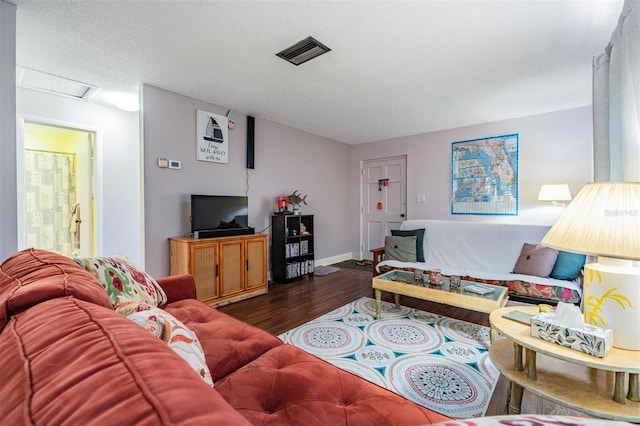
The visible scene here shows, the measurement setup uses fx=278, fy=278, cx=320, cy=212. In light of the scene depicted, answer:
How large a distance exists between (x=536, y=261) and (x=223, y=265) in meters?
3.29

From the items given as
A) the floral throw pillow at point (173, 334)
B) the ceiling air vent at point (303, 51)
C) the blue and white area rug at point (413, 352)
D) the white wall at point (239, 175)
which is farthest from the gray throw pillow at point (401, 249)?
A: the floral throw pillow at point (173, 334)

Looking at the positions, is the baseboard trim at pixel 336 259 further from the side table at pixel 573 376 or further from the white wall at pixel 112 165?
the side table at pixel 573 376

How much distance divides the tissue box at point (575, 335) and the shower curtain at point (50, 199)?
5096 mm

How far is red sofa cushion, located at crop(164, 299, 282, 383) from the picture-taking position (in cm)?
119

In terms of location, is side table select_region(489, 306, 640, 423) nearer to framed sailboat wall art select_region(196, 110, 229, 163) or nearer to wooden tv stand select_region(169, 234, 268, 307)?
wooden tv stand select_region(169, 234, 268, 307)

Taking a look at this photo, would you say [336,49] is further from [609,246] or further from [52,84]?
[52,84]

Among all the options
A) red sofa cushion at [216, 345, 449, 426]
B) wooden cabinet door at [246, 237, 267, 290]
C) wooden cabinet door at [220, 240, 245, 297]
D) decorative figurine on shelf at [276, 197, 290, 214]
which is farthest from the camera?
decorative figurine on shelf at [276, 197, 290, 214]

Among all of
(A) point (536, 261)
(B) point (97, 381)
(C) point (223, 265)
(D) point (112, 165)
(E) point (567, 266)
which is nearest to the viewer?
(B) point (97, 381)

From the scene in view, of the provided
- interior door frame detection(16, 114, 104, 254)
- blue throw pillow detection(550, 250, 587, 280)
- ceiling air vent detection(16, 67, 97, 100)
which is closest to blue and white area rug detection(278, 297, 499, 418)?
blue throw pillow detection(550, 250, 587, 280)

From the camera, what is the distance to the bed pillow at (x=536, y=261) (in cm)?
276

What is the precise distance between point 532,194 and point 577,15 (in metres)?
2.62

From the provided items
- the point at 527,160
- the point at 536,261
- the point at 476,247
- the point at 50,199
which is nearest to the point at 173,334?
the point at 536,261

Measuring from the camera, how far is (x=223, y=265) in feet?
10.2

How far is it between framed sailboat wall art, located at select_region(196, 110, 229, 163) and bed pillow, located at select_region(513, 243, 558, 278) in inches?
143
